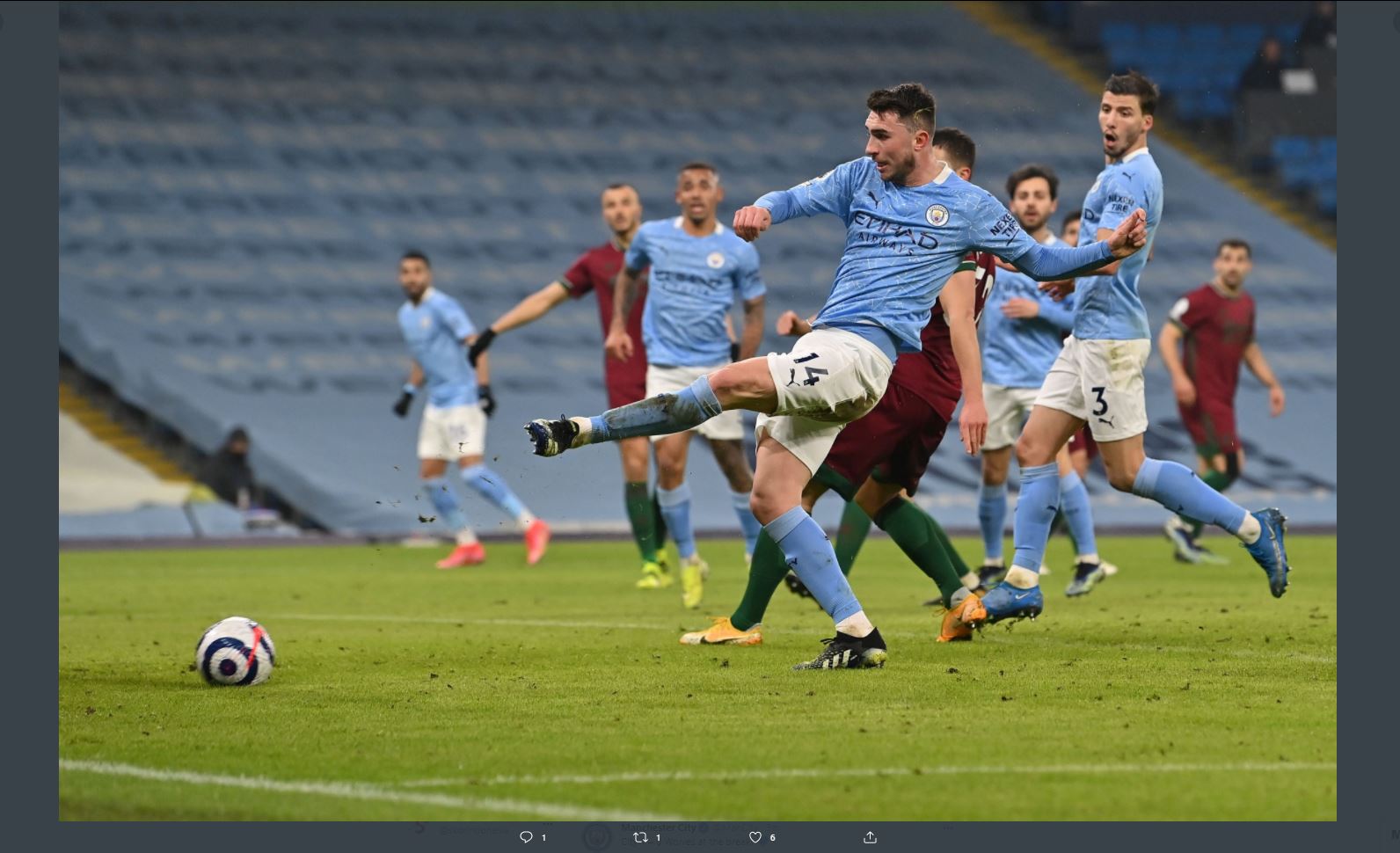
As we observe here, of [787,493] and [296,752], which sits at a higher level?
[787,493]

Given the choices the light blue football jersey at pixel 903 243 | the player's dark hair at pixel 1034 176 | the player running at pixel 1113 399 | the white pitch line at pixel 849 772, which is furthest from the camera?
the player's dark hair at pixel 1034 176

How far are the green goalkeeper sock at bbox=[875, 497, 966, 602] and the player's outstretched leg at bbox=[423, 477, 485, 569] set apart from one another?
6.98 meters

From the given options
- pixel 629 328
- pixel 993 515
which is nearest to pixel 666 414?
pixel 993 515

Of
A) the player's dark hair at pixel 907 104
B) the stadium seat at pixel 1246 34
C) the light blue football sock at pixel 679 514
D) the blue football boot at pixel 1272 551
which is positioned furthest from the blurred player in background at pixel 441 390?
the stadium seat at pixel 1246 34

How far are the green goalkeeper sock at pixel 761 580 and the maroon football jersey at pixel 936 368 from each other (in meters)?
0.86

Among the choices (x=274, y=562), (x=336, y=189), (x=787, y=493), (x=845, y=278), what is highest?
(x=336, y=189)

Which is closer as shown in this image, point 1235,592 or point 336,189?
point 1235,592

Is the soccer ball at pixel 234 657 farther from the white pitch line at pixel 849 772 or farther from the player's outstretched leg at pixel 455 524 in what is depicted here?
the player's outstretched leg at pixel 455 524

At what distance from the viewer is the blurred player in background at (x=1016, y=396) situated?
10.9 meters

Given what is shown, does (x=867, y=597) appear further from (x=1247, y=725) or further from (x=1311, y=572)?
(x=1247, y=725)

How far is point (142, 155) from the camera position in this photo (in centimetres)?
2328

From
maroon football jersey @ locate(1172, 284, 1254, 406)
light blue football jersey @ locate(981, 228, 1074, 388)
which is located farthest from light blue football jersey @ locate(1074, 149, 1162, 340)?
maroon football jersey @ locate(1172, 284, 1254, 406)
